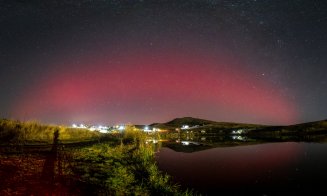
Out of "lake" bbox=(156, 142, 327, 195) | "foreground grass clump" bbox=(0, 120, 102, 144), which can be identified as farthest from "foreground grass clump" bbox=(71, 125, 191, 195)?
"foreground grass clump" bbox=(0, 120, 102, 144)

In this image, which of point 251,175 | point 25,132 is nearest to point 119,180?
point 251,175

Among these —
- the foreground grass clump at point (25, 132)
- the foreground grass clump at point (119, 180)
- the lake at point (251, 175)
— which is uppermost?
the foreground grass clump at point (25, 132)

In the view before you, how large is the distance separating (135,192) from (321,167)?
23.0 m

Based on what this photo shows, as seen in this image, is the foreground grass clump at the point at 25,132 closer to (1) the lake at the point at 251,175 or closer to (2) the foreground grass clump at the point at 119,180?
(2) the foreground grass clump at the point at 119,180

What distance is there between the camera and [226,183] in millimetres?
22281

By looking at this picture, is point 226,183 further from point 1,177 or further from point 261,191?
point 1,177

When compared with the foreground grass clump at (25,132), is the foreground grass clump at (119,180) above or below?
below

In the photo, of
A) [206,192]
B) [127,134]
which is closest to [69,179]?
[206,192]

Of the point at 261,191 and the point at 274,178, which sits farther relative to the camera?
the point at 274,178

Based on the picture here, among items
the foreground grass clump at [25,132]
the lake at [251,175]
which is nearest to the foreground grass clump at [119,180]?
the lake at [251,175]

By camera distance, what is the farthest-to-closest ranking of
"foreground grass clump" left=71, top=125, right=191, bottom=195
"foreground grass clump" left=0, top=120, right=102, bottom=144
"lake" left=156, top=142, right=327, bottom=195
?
1. "foreground grass clump" left=0, top=120, right=102, bottom=144
2. "lake" left=156, top=142, right=327, bottom=195
3. "foreground grass clump" left=71, top=125, right=191, bottom=195

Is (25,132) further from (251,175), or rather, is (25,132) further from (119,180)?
(251,175)

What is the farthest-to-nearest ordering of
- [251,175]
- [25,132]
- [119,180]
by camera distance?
[25,132], [251,175], [119,180]

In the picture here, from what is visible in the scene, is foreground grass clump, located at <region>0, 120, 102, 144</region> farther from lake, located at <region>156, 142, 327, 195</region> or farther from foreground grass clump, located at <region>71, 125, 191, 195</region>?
lake, located at <region>156, 142, 327, 195</region>
